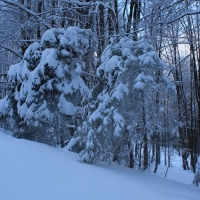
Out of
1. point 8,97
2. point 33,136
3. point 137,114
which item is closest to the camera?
point 137,114

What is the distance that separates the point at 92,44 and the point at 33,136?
9.53 feet

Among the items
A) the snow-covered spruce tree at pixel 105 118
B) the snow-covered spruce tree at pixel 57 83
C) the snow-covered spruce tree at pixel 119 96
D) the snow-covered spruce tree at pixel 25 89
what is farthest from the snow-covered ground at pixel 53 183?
the snow-covered spruce tree at pixel 25 89

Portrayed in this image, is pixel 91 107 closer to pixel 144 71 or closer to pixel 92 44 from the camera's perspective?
pixel 144 71

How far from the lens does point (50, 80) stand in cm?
524

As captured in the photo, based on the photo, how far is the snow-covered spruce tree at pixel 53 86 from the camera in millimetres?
5184

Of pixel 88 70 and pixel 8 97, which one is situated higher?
pixel 88 70

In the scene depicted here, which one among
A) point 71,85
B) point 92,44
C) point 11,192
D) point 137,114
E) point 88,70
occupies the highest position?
point 92,44

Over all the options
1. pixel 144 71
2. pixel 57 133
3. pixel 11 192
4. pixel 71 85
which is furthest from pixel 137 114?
pixel 11 192

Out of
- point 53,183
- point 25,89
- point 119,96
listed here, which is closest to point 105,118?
point 119,96

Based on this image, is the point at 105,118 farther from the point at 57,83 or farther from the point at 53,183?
the point at 57,83

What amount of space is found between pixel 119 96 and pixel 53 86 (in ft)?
6.88

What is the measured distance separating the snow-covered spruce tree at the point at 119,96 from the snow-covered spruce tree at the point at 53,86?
104cm

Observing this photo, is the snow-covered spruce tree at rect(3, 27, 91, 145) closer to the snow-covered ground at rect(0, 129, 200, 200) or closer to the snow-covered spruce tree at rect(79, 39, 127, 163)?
the snow-covered spruce tree at rect(79, 39, 127, 163)

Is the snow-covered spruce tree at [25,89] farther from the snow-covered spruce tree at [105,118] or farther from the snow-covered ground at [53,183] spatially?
the snow-covered ground at [53,183]
